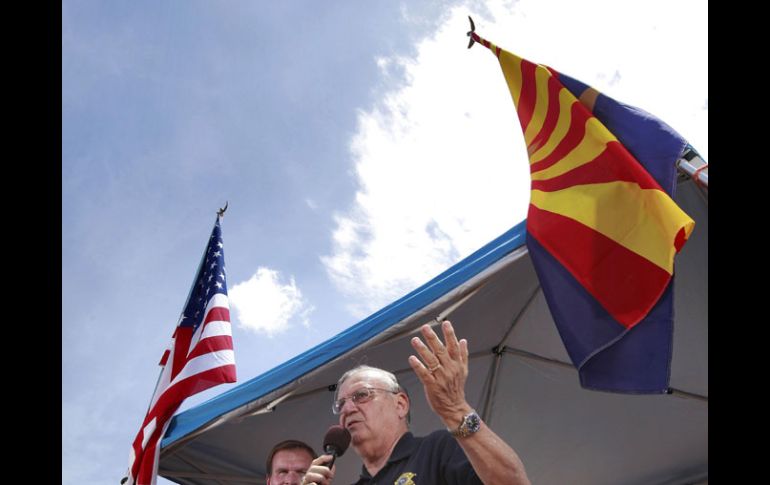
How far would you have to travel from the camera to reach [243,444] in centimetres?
482

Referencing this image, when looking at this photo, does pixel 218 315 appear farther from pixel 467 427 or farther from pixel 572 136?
pixel 467 427

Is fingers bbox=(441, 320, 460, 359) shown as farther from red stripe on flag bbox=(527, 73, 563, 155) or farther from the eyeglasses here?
red stripe on flag bbox=(527, 73, 563, 155)

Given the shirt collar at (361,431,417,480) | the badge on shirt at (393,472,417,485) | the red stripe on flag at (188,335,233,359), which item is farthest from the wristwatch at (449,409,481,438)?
the red stripe on flag at (188,335,233,359)

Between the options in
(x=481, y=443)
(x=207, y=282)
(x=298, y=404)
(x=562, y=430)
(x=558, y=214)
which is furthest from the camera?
(x=562, y=430)

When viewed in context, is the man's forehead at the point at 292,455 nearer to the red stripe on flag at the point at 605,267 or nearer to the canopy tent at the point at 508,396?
the canopy tent at the point at 508,396

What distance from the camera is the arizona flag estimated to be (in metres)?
3.12

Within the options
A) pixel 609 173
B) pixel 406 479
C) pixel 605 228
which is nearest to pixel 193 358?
pixel 406 479

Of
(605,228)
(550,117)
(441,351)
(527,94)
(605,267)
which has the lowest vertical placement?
(441,351)

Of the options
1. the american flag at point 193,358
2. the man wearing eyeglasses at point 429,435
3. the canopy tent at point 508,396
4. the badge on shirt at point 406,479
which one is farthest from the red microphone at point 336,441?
the american flag at point 193,358

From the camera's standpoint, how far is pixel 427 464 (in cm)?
269

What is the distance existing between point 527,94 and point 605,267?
4.41 ft
